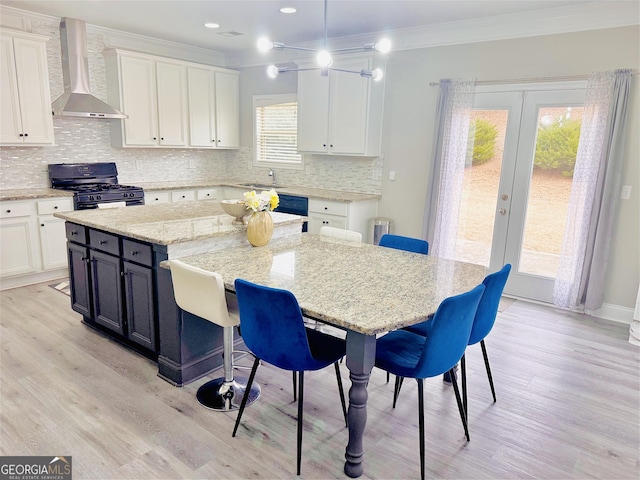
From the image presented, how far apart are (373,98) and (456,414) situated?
11.8 ft

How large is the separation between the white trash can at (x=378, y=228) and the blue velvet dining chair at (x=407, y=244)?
6.40ft

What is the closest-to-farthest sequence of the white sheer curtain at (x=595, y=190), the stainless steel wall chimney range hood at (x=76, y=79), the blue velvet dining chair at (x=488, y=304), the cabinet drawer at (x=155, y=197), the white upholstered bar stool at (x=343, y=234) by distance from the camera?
the blue velvet dining chair at (x=488, y=304) < the white upholstered bar stool at (x=343, y=234) < the white sheer curtain at (x=595, y=190) < the stainless steel wall chimney range hood at (x=76, y=79) < the cabinet drawer at (x=155, y=197)

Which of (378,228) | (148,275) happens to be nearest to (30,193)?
(148,275)

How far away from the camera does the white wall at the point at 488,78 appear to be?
3846 millimetres

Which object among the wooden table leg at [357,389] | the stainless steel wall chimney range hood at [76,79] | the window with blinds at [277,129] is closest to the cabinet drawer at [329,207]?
the window with blinds at [277,129]

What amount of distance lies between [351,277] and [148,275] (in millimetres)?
1344

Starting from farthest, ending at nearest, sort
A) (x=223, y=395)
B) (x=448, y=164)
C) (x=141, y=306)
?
1. (x=448, y=164)
2. (x=141, y=306)
3. (x=223, y=395)

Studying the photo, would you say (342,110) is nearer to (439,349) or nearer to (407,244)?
(407,244)

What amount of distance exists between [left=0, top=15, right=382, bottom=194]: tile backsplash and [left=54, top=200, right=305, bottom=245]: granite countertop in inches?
79.5

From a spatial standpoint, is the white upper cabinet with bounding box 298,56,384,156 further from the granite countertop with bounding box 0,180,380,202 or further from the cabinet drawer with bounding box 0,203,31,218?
the cabinet drawer with bounding box 0,203,31,218

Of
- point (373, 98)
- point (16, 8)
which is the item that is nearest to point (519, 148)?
point (373, 98)

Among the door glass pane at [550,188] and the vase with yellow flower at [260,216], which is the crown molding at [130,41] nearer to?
the vase with yellow flower at [260,216]

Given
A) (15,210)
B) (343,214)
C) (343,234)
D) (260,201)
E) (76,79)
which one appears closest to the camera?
(260,201)

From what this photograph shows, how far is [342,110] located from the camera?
5191 mm
